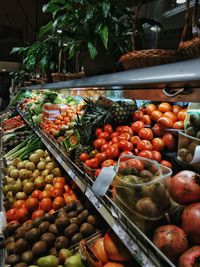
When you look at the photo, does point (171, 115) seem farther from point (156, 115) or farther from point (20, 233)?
point (20, 233)

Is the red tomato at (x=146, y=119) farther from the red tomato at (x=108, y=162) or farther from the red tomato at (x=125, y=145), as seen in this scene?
the red tomato at (x=108, y=162)

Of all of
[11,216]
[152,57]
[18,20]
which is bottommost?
[11,216]

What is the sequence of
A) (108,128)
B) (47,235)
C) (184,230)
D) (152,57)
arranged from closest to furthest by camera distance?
(184,230)
(152,57)
(47,235)
(108,128)

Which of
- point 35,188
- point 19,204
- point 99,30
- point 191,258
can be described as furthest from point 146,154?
point 35,188

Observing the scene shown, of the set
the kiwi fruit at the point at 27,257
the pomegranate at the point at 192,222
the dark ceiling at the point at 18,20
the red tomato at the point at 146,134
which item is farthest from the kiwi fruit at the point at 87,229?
the dark ceiling at the point at 18,20

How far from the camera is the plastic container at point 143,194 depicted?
2.81ft

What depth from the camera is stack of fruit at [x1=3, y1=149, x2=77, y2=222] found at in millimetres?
2121

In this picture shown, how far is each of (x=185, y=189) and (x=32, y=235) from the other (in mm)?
1153

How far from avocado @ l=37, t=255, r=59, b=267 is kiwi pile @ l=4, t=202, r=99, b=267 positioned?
8cm

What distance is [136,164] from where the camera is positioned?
104cm

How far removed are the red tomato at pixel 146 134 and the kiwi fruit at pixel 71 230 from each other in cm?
73

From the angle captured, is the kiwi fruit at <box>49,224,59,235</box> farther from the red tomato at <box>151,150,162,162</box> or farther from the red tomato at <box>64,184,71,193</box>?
the red tomato at <box>151,150,162,162</box>

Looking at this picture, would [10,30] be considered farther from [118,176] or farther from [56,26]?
[118,176]

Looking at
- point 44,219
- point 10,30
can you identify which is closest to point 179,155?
point 44,219
